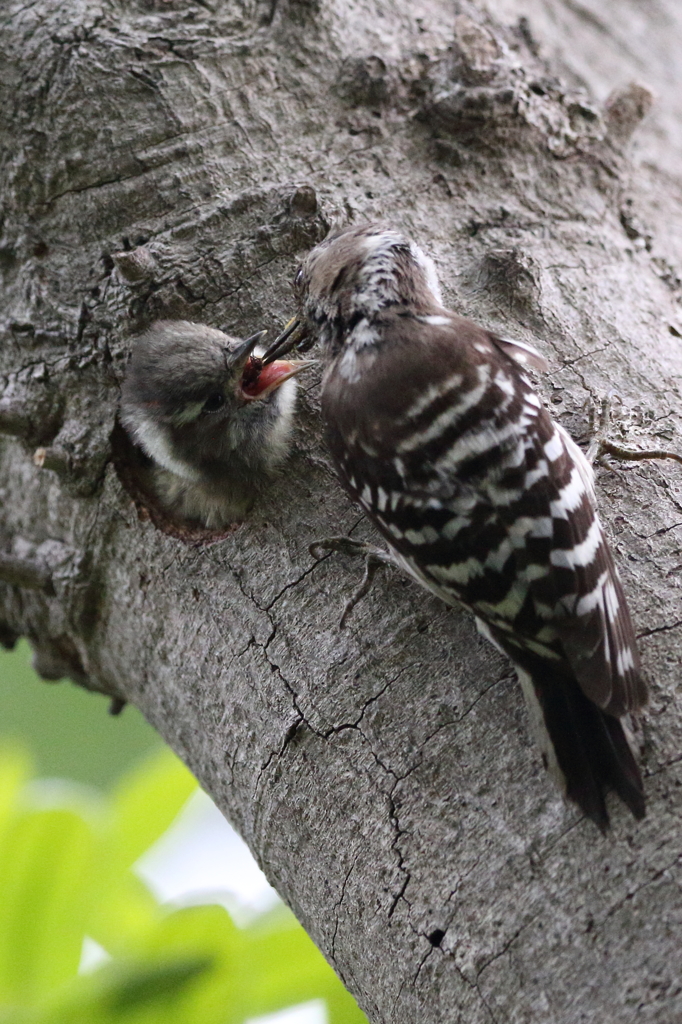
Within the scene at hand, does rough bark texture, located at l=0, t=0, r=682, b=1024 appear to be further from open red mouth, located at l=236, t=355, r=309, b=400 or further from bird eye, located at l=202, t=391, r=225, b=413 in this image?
bird eye, located at l=202, t=391, r=225, b=413

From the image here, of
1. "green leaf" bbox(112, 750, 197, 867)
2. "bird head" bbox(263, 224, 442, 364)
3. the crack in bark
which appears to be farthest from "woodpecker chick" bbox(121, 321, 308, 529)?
the crack in bark

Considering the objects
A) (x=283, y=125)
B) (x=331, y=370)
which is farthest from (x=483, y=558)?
(x=283, y=125)

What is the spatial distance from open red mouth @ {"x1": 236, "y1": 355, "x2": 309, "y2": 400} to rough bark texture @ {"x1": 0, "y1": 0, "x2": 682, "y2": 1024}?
0.10m

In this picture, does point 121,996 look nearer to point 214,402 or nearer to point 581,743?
point 581,743

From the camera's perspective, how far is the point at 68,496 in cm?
233

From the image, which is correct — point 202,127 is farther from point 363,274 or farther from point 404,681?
point 404,681

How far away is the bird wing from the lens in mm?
1670

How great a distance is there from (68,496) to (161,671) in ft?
1.63

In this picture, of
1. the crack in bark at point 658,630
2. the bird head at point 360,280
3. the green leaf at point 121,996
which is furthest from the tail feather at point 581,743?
the bird head at point 360,280

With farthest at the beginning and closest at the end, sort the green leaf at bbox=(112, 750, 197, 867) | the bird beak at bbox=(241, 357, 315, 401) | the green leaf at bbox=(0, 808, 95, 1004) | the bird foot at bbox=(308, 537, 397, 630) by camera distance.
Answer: the bird beak at bbox=(241, 357, 315, 401) < the green leaf at bbox=(112, 750, 197, 867) < the bird foot at bbox=(308, 537, 397, 630) < the green leaf at bbox=(0, 808, 95, 1004)

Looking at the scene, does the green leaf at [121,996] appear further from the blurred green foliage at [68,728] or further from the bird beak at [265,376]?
the blurred green foliage at [68,728]

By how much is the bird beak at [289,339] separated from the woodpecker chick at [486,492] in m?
0.09

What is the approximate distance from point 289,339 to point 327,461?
34 cm

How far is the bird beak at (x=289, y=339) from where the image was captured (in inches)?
87.4
